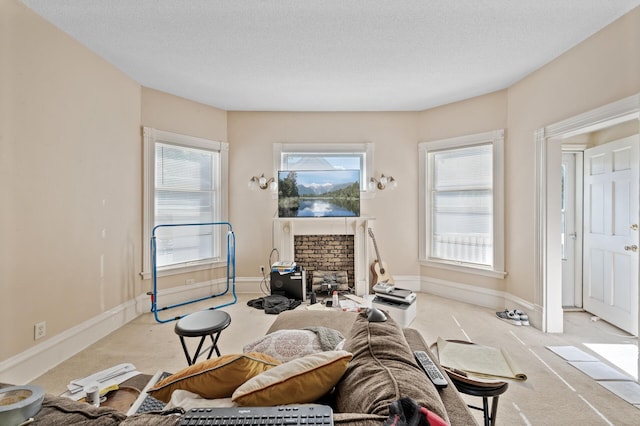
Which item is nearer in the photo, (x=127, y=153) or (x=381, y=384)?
(x=381, y=384)

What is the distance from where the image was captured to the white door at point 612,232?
9.47 ft

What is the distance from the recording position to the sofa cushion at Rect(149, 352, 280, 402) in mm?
910

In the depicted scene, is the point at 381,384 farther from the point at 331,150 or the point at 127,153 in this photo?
the point at 331,150

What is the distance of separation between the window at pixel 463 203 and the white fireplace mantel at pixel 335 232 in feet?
2.87

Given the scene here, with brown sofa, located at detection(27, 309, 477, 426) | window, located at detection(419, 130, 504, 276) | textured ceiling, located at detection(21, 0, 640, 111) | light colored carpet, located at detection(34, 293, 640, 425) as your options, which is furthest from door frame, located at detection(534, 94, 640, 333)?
brown sofa, located at detection(27, 309, 477, 426)

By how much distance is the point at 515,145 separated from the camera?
344 cm

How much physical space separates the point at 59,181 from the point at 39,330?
1216mm

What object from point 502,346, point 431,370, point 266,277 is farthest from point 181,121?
point 502,346

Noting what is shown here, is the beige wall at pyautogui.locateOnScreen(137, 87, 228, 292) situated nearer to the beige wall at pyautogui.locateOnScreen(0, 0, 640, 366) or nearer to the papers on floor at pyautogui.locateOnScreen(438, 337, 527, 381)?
the beige wall at pyautogui.locateOnScreen(0, 0, 640, 366)

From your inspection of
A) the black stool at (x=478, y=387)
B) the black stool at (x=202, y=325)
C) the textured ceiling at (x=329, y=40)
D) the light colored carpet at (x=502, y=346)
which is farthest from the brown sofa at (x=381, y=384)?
the textured ceiling at (x=329, y=40)

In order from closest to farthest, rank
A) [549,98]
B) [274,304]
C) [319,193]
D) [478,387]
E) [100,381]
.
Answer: [478,387]
[100,381]
[549,98]
[274,304]
[319,193]

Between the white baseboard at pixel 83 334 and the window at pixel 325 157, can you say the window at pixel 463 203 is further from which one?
the white baseboard at pixel 83 334

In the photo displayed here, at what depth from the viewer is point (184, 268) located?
3.85 m

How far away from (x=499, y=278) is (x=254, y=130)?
3892 mm
